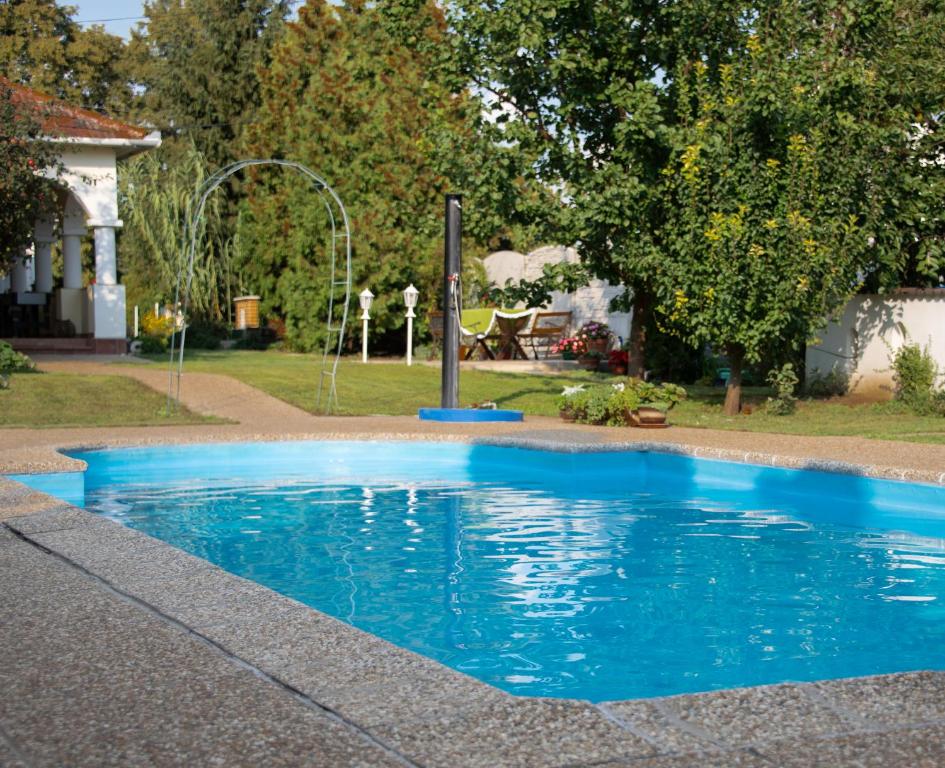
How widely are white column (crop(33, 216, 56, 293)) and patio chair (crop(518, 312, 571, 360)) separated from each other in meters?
9.83

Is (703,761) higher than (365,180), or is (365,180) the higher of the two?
(365,180)

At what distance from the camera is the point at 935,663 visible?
18.9 feet

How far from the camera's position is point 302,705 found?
3811 millimetres

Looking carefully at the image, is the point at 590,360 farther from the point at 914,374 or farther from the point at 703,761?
the point at 703,761

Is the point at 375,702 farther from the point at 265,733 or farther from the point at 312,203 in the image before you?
the point at 312,203

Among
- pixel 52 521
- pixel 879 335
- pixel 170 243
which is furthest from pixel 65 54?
pixel 52 521

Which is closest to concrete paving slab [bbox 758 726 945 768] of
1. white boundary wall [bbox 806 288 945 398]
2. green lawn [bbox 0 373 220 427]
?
green lawn [bbox 0 373 220 427]

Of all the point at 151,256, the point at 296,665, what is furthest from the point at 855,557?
the point at 151,256

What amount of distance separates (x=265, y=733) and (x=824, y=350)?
1522cm

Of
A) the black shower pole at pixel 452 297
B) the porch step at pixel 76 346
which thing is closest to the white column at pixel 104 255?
the porch step at pixel 76 346

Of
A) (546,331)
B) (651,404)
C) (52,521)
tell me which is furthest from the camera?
(546,331)

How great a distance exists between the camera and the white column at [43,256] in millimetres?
25203

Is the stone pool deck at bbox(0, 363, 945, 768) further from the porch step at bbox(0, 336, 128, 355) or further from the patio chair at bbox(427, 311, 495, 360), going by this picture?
the patio chair at bbox(427, 311, 495, 360)

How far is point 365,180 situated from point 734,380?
1234cm
